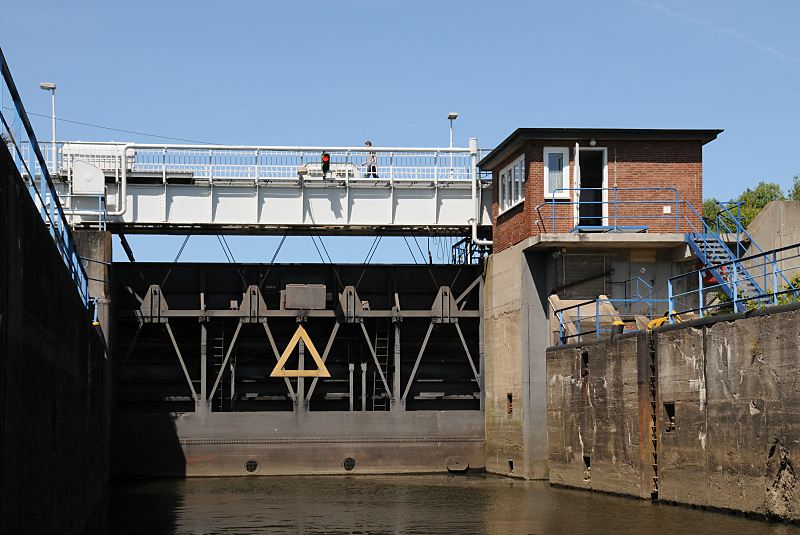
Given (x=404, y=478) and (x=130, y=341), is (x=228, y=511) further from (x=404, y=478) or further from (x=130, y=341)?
(x=130, y=341)

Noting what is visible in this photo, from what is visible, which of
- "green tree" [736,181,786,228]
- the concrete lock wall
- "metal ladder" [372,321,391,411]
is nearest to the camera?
the concrete lock wall

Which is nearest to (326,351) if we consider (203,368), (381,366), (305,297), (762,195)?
(305,297)

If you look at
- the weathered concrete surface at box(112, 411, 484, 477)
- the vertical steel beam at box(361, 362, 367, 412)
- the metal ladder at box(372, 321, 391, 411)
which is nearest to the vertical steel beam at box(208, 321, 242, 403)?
the weathered concrete surface at box(112, 411, 484, 477)

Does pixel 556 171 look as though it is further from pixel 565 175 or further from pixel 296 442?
pixel 296 442

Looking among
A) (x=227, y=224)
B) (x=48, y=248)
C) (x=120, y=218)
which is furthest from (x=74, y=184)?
(x=48, y=248)

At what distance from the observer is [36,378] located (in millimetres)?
11375

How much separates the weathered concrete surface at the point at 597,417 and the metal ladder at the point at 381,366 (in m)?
7.21

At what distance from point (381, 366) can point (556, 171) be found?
9.27 metres

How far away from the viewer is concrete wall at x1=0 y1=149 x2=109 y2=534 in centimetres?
929

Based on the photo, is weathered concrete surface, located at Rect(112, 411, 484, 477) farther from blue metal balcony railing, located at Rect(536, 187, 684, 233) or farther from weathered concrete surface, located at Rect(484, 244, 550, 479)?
blue metal balcony railing, located at Rect(536, 187, 684, 233)

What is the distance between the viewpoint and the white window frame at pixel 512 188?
1182 inches

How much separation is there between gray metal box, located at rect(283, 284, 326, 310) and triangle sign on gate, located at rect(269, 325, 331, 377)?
74 centimetres

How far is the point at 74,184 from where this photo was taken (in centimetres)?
3191

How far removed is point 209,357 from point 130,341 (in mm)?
2304
